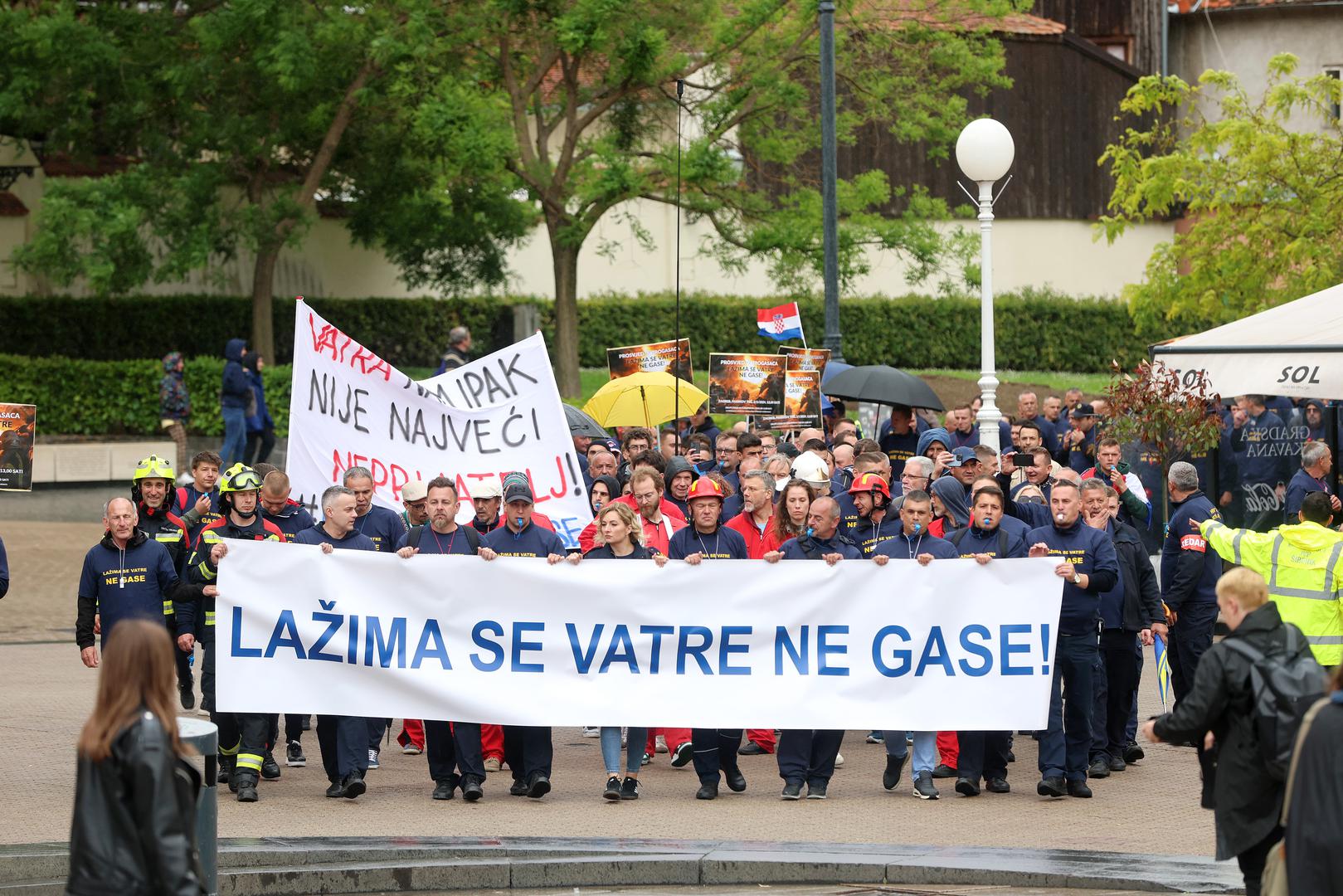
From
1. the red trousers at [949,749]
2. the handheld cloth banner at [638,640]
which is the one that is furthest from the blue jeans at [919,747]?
the red trousers at [949,749]

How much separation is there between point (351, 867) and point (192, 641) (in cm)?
333

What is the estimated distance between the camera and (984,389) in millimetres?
16188

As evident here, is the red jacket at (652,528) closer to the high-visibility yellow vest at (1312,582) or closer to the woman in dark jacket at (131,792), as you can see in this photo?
the high-visibility yellow vest at (1312,582)

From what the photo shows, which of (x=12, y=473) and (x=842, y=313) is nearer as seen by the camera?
(x=12, y=473)

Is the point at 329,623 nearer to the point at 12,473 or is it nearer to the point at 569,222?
the point at 12,473

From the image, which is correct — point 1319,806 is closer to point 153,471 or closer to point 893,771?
point 893,771

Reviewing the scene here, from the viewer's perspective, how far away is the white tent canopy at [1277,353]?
16250 millimetres

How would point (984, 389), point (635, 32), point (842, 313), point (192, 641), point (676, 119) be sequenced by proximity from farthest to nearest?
point (842, 313)
point (676, 119)
point (635, 32)
point (984, 389)
point (192, 641)

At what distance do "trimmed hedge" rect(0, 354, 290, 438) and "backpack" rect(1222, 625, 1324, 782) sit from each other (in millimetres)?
21545

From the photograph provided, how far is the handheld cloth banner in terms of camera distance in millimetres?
10617

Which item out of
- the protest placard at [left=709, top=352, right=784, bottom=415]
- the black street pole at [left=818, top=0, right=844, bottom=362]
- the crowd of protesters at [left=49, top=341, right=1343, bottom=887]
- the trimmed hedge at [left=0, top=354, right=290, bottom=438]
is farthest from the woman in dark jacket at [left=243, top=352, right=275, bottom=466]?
the crowd of protesters at [left=49, top=341, right=1343, bottom=887]

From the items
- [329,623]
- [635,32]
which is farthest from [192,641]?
[635,32]

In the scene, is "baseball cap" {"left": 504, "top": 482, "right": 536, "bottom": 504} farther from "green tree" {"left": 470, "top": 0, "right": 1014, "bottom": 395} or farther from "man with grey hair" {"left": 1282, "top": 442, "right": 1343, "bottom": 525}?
"green tree" {"left": 470, "top": 0, "right": 1014, "bottom": 395}

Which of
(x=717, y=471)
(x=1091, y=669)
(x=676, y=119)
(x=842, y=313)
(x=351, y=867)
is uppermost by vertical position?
(x=676, y=119)
